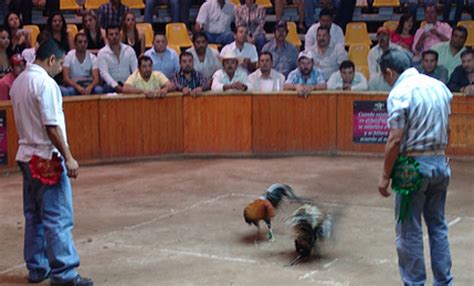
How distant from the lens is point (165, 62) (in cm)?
1472

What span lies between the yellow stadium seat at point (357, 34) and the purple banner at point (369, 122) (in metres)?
3.72

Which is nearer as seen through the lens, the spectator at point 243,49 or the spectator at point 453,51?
the spectator at point 453,51

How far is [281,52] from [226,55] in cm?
93

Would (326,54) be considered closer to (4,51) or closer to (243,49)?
(243,49)

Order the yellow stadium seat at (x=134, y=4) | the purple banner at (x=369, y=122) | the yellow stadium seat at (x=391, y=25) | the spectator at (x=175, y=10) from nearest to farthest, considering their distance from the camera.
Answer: the purple banner at (x=369, y=122), the yellow stadium seat at (x=391, y=25), the spectator at (x=175, y=10), the yellow stadium seat at (x=134, y=4)

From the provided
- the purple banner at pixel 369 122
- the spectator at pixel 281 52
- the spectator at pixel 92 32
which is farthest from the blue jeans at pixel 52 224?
the spectator at pixel 281 52

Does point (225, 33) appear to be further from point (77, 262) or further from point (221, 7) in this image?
point (77, 262)

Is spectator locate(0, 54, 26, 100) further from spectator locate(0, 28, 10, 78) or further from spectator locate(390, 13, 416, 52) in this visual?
spectator locate(390, 13, 416, 52)

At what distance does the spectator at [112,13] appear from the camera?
634 inches

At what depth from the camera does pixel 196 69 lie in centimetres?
1473

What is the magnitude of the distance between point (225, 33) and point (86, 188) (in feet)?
19.2

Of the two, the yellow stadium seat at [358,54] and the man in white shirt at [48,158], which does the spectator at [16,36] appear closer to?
the yellow stadium seat at [358,54]

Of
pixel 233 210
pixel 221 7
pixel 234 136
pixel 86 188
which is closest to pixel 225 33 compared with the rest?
pixel 221 7

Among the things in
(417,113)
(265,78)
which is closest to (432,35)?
(265,78)
